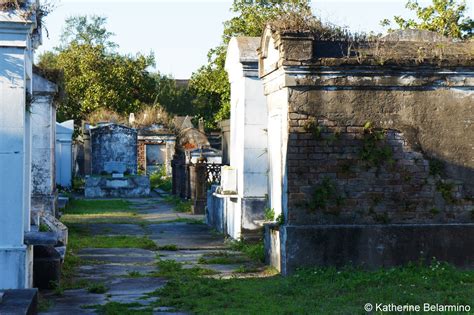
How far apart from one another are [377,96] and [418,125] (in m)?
0.68

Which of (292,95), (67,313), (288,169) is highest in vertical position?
(292,95)

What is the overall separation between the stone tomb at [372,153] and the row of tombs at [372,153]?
0.01 meters

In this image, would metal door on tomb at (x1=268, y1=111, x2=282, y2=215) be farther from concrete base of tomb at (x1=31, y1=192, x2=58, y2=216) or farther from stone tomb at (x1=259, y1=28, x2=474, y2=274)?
concrete base of tomb at (x1=31, y1=192, x2=58, y2=216)

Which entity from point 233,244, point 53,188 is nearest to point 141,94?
point 53,188

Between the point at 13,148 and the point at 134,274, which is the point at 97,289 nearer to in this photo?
the point at 134,274

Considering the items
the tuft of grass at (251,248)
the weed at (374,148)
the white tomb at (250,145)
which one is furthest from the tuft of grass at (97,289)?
the white tomb at (250,145)

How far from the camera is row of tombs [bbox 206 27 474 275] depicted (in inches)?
448

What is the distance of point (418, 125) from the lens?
38.4ft

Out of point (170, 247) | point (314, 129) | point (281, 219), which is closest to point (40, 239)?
point (281, 219)

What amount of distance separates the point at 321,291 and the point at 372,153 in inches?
100.0

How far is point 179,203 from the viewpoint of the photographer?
25.9 m

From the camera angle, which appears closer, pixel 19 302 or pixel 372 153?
pixel 19 302

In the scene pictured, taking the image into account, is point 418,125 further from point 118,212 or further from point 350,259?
point 118,212

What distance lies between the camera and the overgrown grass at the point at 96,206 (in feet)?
77.3
